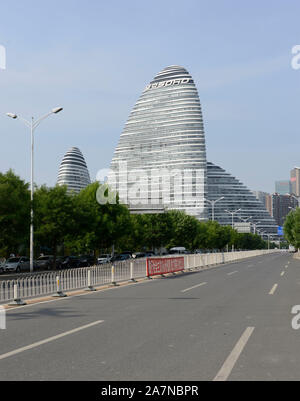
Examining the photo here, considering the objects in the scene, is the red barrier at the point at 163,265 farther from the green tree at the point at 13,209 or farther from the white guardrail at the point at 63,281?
the green tree at the point at 13,209

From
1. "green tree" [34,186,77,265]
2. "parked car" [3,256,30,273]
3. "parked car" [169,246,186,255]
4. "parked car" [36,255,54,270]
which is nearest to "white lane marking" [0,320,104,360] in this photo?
"parked car" [3,256,30,273]

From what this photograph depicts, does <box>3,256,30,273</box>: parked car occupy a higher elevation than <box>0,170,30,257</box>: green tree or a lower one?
lower

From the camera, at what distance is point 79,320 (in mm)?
10969

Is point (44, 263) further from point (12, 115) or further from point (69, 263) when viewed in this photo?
point (12, 115)

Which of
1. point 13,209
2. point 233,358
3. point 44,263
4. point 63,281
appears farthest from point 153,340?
point 44,263

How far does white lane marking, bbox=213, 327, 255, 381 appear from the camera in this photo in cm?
602

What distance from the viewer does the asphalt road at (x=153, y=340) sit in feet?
20.6

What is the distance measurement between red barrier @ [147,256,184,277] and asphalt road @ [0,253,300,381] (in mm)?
11236

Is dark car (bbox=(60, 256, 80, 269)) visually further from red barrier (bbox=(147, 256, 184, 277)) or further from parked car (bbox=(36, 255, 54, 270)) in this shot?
red barrier (bbox=(147, 256, 184, 277))

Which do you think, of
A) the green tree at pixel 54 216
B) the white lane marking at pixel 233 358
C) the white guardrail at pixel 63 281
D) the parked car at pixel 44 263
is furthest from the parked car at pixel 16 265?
the white lane marking at pixel 233 358

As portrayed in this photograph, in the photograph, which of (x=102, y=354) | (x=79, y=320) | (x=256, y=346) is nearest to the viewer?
(x=102, y=354)
